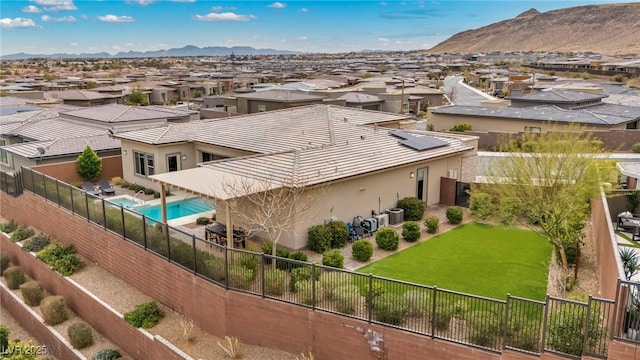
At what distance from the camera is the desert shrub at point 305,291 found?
14180 mm

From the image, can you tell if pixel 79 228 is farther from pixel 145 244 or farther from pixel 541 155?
pixel 541 155

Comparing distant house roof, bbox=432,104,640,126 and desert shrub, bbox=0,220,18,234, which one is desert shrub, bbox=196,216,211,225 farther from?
distant house roof, bbox=432,104,640,126

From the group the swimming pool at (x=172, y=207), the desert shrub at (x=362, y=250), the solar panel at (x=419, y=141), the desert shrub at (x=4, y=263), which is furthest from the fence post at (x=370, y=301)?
the desert shrub at (x=4, y=263)

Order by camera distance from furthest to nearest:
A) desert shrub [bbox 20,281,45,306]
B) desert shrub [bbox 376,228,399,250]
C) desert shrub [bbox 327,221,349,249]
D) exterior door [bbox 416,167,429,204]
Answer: exterior door [bbox 416,167,429,204], desert shrub [bbox 327,221,349,249], desert shrub [bbox 20,281,45,306], desert shrub [bbox 376,228,399,250]

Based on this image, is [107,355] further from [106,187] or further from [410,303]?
[106,187]

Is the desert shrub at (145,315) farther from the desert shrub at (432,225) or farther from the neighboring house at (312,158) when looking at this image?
the desert shrub at (432,225)

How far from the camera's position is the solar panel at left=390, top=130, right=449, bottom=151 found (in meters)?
25.8

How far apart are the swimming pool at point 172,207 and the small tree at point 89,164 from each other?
135 inches

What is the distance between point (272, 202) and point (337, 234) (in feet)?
11.5

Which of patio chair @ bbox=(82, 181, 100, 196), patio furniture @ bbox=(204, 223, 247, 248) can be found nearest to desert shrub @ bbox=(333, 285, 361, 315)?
patio furniture @ bbox=(204, 223, 247, 248)

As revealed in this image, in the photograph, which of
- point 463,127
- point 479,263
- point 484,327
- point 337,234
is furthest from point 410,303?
point 463,127

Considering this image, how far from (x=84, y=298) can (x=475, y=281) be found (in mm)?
13502

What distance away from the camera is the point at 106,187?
30031mm

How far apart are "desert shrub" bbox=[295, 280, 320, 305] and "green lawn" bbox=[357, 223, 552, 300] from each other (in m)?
4.05
